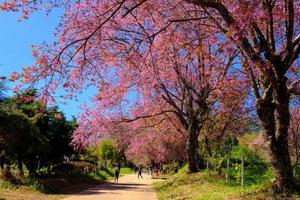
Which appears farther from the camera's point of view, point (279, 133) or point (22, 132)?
point (22, 132)

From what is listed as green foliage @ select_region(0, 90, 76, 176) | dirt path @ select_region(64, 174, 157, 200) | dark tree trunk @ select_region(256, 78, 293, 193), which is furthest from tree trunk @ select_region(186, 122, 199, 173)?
dark tree trunk @ select_region(256, 78, 293, 193)

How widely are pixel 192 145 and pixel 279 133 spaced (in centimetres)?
1489

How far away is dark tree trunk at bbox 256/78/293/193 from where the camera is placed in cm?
1149

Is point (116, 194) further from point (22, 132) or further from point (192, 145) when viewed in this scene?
point (192, 145)

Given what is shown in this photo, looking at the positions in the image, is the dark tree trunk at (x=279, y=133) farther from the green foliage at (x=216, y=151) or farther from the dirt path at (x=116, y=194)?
the green foliage at (x=216, y=151)

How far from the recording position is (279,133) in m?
11.8

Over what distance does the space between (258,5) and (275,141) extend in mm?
3504

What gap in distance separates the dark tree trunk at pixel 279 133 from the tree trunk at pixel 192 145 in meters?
13.7

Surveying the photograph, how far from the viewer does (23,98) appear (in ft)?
36.5

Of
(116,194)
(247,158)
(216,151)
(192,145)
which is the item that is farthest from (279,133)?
(247,158)

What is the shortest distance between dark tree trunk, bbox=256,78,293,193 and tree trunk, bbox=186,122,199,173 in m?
13.7

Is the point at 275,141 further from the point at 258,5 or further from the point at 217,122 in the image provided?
the point at 217,122

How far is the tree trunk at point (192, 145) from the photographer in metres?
25.8

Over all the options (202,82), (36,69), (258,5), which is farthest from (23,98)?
(202,82)
